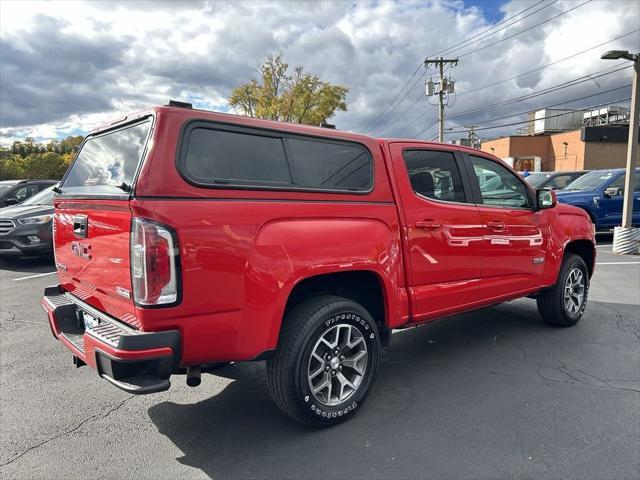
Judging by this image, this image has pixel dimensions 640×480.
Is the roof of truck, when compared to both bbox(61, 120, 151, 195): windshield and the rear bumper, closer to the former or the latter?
bbox(61, 120, 151, 195): windshield

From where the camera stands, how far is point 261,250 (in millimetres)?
2607

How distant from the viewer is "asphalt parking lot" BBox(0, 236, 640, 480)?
2646mm

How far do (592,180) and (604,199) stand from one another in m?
0.89

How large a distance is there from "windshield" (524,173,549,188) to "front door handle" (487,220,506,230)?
11389 mm

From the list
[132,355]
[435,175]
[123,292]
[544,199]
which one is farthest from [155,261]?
[544,199]

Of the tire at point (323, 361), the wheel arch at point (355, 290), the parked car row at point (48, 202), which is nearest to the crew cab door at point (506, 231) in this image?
the wheel arch at point (355, 290)

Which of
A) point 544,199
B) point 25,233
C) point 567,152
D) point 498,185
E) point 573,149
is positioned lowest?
point 25,233

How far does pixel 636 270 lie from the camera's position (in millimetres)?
8320

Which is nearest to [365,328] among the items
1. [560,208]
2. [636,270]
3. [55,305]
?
→ [55,305]

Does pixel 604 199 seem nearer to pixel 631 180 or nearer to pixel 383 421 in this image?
pixel 631 180

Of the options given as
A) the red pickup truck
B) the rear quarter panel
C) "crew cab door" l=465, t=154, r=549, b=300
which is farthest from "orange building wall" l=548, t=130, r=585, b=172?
the rear quarter panel

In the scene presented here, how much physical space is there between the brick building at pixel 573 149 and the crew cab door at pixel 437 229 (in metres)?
34.8

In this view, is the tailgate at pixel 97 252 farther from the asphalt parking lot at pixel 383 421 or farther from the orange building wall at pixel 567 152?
the orange building wall at pixel 567 152

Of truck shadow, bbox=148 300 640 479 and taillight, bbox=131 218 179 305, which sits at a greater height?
taillight, bbox=131 218 179 305
